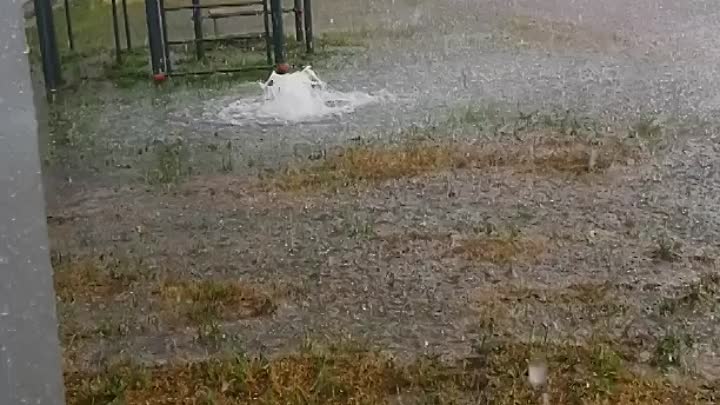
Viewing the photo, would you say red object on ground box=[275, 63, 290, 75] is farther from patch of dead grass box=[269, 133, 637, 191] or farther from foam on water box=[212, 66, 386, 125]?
patch of dead grass box=[269, 133, 637, 191]

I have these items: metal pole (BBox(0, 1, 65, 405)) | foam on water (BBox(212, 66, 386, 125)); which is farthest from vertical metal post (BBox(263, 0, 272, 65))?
metal pole (BBox(0, 1, 65, 405))

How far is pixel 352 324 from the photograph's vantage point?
52.6 inches

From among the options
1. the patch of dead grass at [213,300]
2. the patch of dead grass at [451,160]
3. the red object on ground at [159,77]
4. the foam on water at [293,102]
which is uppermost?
the red object on ground at [159,77]

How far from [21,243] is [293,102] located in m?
2.10

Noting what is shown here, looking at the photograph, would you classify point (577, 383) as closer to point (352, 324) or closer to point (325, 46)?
point (352, 324)

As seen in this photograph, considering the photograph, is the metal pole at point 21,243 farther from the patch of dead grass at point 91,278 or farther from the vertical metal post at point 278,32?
the vertical metal post at point 278,32

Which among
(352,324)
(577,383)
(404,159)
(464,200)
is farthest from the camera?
(404,159)

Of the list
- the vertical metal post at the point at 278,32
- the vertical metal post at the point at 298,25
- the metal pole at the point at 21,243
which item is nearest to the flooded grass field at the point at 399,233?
the vertical metal post at the point at 278,32

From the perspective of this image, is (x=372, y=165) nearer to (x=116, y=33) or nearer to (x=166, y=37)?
(x=166, y=37)

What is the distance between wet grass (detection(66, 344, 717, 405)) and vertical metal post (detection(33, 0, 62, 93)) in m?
1.72

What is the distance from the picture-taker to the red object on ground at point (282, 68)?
284 cm

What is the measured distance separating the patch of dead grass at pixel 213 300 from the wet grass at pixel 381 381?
17cm

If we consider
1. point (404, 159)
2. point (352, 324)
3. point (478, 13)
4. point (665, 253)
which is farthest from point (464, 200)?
point (478, 13)

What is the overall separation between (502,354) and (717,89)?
5.39 ft
